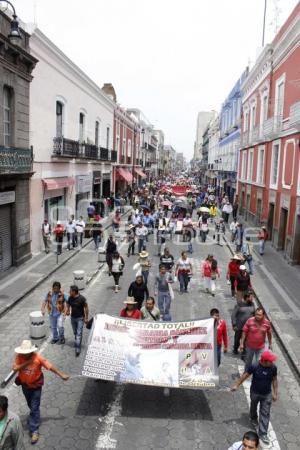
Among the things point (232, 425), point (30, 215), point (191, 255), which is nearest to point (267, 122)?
point (191, 255)

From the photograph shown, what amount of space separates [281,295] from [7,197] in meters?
9.91

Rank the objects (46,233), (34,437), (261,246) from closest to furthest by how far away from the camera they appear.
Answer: (34,437), (46,233), (261,246)

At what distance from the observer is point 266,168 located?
24234mm

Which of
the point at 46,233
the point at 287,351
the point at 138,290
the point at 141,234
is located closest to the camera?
the point at 287,351

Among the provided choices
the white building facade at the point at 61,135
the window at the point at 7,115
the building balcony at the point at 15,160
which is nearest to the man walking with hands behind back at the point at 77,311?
the building balcony at the point at 15,160

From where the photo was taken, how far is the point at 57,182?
786 inches

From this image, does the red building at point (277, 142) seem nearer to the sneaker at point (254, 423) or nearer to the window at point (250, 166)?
the window at point (250, 166)

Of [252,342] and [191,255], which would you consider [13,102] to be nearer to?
[191,255]

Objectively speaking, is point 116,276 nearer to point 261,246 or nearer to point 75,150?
point 261,246

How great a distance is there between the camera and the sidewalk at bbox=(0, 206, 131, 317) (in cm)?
1198

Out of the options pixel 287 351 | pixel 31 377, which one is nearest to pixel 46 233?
pixel 287 351

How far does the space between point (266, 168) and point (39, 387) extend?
20998 mm

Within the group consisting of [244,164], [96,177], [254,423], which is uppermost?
[244,164]

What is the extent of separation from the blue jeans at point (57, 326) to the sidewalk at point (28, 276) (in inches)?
98.8
